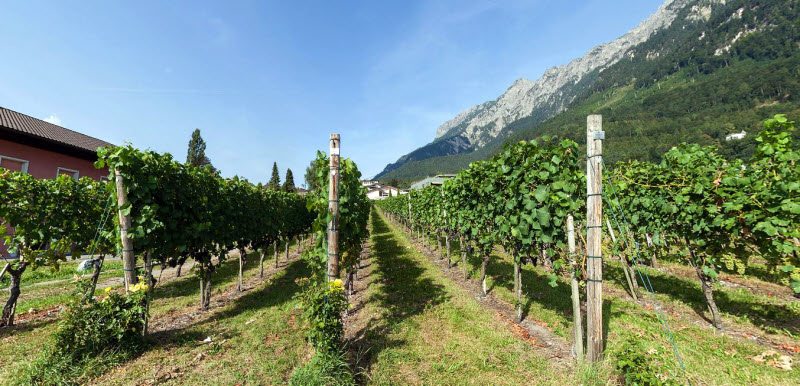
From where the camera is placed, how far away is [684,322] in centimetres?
682

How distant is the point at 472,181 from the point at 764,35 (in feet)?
798

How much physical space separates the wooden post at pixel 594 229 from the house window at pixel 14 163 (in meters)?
24.5

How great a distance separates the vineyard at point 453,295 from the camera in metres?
4.68

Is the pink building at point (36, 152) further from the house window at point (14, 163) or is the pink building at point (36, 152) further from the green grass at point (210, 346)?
the green grass at point (210, 346)

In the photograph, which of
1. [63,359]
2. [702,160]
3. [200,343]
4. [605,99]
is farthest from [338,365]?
[605,99]

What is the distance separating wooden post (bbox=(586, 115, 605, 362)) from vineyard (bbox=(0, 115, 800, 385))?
0.02 m

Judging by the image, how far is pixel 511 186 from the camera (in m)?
6.74

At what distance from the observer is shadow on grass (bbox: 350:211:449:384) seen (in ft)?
18.9

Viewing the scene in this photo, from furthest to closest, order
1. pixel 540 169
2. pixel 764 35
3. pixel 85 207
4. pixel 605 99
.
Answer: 1. pixel 605 99
2. pixel 764 35
3. pixel 85 207
4. pixel 540 169

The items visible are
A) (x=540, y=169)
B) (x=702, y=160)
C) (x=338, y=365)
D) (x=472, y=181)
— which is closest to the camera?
(x=338, y=365)

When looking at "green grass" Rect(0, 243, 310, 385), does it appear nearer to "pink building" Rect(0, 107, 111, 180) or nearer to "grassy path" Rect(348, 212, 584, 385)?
"grassy path" Rect(348, 212, 584, 385)

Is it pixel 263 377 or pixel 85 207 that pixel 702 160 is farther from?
pixel 85 207

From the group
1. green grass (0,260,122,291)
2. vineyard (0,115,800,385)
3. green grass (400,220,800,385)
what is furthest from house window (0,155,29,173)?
green grass (400,220,800,385)

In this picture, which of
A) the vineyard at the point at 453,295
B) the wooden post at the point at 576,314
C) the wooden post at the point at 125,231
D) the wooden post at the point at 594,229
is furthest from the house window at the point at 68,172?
the wooden post at the point at 594,229
